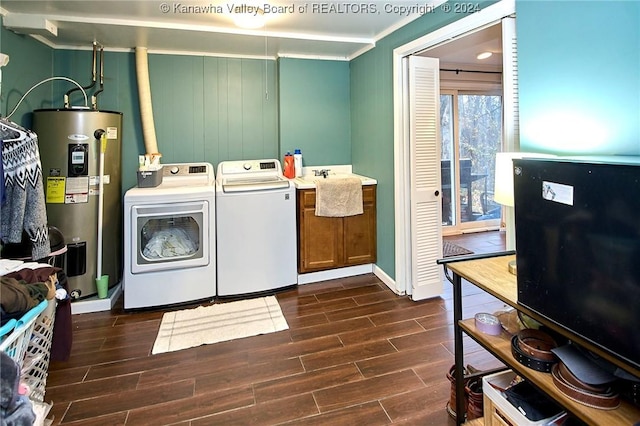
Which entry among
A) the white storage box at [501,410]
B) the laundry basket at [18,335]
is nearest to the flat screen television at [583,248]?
the white storage box at [501,410]

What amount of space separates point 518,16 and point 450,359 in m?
1.93

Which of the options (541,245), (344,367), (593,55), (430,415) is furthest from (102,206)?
(593,55)


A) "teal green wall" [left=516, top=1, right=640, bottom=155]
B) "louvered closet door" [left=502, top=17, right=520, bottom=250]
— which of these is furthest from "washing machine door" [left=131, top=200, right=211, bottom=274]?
"teal green wall" [left=516, top=1, right=640, bottom=155]

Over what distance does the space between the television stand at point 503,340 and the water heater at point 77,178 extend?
2.80 meters

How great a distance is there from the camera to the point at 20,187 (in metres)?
1.89

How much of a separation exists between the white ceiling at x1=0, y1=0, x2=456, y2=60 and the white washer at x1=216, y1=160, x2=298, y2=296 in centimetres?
129

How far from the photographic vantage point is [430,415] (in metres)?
1.77

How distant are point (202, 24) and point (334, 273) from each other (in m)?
2.50

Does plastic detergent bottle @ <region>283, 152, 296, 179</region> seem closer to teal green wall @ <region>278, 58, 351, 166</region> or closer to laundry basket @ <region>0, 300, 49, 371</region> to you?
teal green wall @ <region>278, 58, 351, 166</region>

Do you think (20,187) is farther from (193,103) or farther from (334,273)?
(334,273)

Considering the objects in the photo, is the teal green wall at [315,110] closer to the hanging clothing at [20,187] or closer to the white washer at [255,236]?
the white washer at [255,236]

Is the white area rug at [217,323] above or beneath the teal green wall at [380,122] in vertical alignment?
beneath

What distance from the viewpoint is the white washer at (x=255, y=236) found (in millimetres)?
3125

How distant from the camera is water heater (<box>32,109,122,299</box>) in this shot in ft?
9.27
